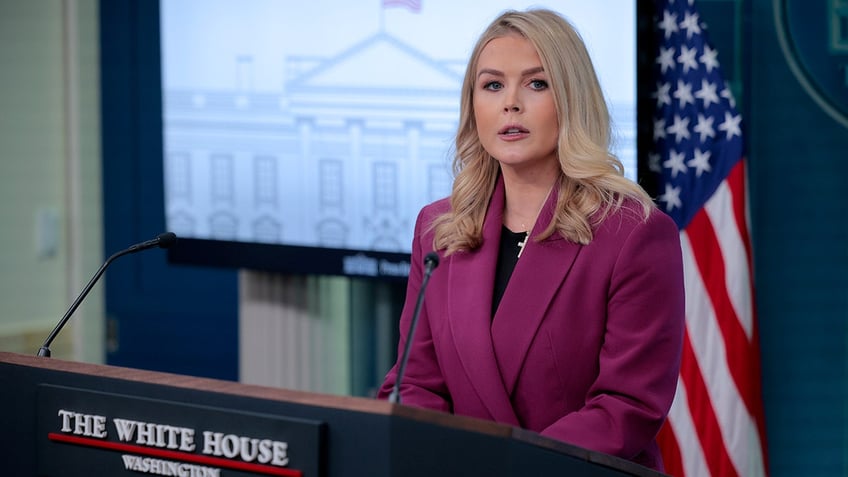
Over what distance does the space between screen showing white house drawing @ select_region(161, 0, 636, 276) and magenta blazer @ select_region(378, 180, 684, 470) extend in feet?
4.78

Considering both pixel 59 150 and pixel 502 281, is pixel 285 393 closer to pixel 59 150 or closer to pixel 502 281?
pixel 502 281

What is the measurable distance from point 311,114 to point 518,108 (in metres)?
1.92

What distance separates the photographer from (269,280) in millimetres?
4027

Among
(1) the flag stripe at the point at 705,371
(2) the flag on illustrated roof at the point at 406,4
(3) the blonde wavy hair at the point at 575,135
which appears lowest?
(1) the flag stripe at the point at 705,371

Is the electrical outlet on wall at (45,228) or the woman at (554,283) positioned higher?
the woman at (554,283)

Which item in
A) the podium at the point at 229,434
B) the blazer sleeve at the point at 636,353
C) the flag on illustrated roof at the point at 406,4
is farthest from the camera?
the flag on illustrated roof at the point at 406,4

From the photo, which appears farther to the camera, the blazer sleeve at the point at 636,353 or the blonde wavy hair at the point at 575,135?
the blonde wavy hair at the point at 575,135

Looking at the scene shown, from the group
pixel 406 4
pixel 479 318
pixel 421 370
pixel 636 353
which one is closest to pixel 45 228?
pixel 406 4

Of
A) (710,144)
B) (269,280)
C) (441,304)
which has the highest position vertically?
(710,144)

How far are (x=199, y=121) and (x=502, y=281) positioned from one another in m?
2.20

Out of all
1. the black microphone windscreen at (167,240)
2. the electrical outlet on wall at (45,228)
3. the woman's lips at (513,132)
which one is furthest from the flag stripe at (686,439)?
the electrical outlet on wall at (45,228)

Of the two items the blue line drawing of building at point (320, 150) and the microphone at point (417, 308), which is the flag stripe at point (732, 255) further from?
the microphone at point (417, 308)

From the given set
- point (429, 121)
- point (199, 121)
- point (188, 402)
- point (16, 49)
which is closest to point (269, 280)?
point (199, 121)

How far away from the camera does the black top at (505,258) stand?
202 centimetres
